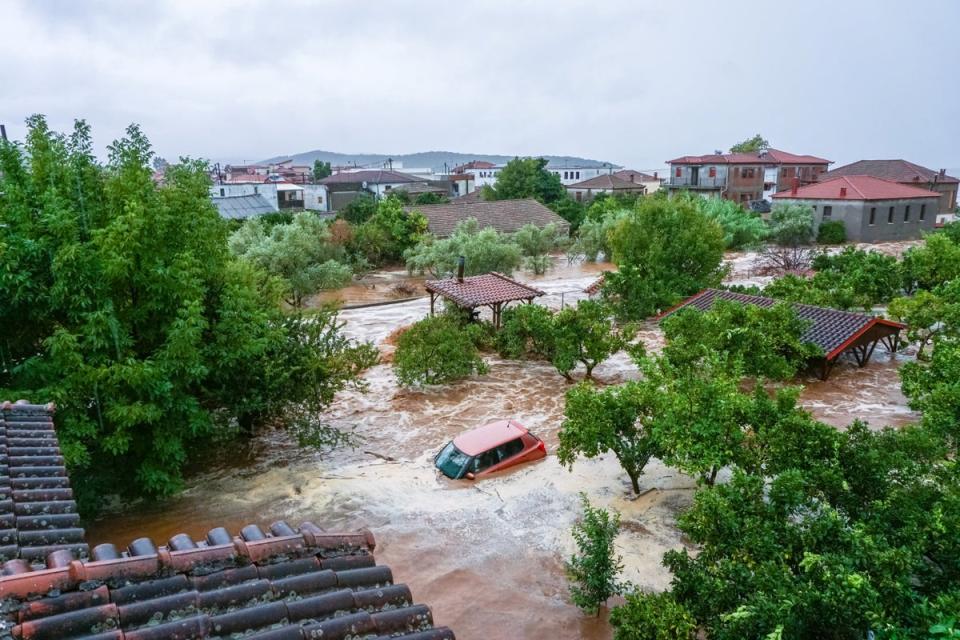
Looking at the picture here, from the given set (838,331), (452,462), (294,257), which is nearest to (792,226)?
(838,331)

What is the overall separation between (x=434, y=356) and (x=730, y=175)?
5499 centimetres

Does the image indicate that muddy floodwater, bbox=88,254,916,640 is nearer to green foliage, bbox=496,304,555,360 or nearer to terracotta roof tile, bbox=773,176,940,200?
green foliage, bbox=496,304,555,360

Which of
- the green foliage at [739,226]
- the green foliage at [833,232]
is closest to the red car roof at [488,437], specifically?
the green foliage at [739,226]

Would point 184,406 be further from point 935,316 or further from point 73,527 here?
point 935,316

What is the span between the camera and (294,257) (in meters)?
33.5

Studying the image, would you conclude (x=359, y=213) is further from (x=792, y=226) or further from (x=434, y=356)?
(x=434, y=356)

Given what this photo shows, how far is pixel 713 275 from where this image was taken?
3039 cm

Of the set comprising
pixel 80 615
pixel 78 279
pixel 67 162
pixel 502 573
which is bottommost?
pixel 502 573

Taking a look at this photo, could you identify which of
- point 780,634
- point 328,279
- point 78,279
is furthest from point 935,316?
point 328,279

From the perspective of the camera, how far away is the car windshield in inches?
565

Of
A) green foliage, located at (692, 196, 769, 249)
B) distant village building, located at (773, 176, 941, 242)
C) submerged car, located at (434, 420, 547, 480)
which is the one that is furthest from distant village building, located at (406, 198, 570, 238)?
submerged car, located at (434, 420, 547, 480)

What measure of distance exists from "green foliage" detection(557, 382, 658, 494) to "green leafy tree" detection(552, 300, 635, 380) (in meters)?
7.49

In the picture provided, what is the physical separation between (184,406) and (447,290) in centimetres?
1401

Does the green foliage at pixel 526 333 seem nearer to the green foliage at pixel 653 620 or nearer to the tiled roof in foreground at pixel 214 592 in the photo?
the green foliage at pixel 653 620
